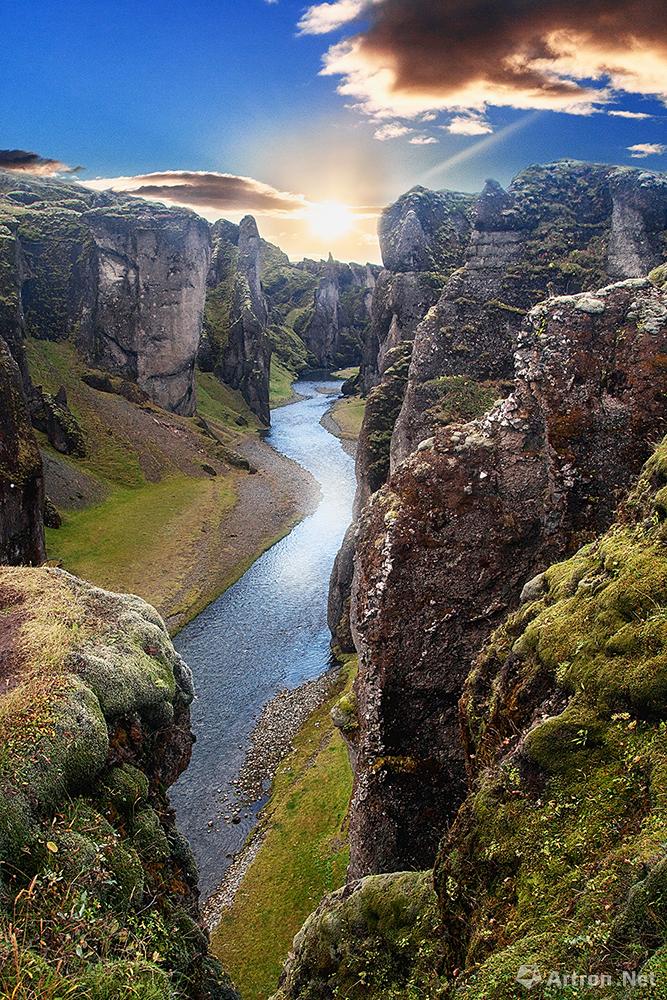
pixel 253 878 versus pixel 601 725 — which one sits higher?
pixel 601 725

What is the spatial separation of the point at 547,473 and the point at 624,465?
1837 mm

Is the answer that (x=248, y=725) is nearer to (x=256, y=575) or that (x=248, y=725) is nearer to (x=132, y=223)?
(x=256, y=575)

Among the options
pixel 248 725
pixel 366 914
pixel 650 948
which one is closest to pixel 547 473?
pixel 366 914

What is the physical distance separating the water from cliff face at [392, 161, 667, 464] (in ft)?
61.0

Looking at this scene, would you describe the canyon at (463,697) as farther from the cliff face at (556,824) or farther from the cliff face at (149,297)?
the cliff face at (149,297)

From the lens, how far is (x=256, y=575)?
58.5 meters

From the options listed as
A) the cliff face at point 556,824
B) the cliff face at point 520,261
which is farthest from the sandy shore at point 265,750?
the cliff face at point 520,261

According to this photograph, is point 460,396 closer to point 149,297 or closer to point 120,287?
point 120,287

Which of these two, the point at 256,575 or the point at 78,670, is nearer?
the point at 78,670

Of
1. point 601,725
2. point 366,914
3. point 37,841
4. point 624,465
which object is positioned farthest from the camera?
point 624,465

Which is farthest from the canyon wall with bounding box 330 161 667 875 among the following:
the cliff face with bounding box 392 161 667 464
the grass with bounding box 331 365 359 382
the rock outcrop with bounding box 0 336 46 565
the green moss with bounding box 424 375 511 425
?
the grass with bounding box 331 365 359 382

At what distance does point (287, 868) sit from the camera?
26.2 m

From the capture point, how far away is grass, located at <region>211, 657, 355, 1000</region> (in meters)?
22.7

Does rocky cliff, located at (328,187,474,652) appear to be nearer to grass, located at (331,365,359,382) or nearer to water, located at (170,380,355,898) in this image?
water, located at (170,380,355,898)
